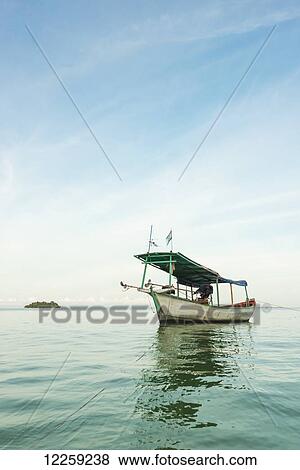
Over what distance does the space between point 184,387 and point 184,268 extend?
58.0 feet

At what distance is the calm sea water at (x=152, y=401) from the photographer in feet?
16.3

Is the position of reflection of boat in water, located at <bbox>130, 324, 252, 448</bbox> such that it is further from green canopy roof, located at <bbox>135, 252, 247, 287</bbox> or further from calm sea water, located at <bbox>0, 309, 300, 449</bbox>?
green canopy roof, located at <bbox>135, 252, 247, 287</bbox>

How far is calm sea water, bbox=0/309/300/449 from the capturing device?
498 cm

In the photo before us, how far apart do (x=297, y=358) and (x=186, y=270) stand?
1364cm

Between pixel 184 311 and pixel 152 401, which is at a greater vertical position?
pixel 184 311

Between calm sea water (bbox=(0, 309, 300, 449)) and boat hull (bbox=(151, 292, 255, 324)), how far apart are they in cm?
1021
